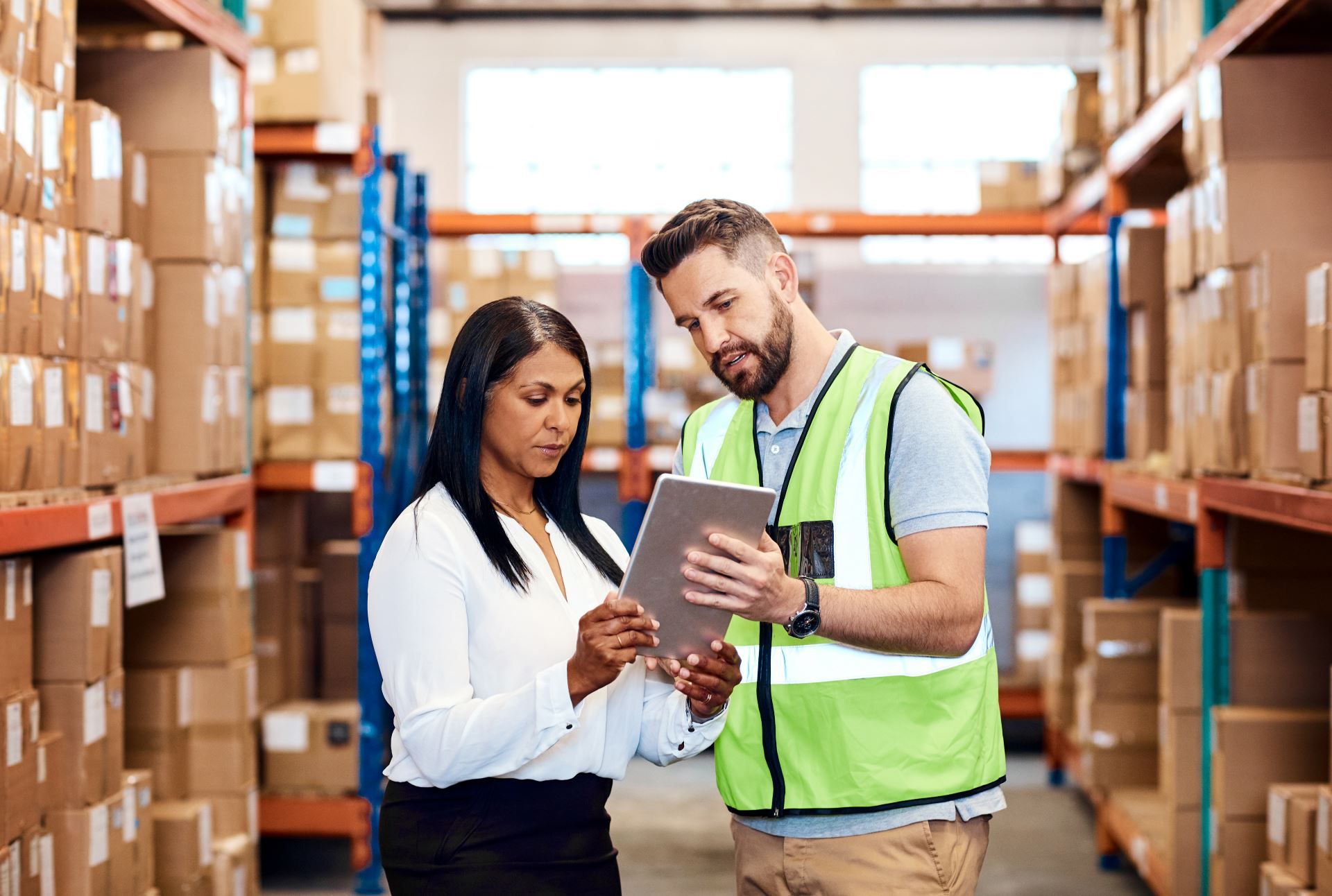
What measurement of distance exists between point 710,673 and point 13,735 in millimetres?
1598

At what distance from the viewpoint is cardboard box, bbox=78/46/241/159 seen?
3436mm

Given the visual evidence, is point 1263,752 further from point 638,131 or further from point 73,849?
point 638,131

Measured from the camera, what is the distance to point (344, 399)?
4.50m

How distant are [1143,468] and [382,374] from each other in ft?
9.12

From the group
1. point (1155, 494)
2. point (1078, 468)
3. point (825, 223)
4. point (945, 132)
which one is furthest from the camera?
point (945, 132)

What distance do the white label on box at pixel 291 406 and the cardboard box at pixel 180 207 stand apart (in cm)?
109

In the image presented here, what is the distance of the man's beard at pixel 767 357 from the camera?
6.45ft

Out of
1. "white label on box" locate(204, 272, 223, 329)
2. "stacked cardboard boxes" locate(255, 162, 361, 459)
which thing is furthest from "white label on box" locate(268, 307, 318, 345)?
"white label on box" locate(204, 272, 223, 329)

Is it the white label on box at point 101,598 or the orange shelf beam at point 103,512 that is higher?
the orange shelf beam at point 103,512

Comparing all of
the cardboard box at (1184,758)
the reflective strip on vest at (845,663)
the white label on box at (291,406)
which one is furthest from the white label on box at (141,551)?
the cardboard box at (1184,758)

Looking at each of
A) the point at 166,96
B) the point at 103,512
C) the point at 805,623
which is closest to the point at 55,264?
the point at 103,512

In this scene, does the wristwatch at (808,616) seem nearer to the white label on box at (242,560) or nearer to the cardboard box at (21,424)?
the cardboard box at (21,424)

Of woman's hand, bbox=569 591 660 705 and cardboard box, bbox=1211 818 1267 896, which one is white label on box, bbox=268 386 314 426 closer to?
woman's hand, bbox=569 591 660 705

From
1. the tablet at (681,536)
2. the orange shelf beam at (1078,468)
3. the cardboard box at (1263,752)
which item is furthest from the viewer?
the orange shelf beam at (1078,468)
